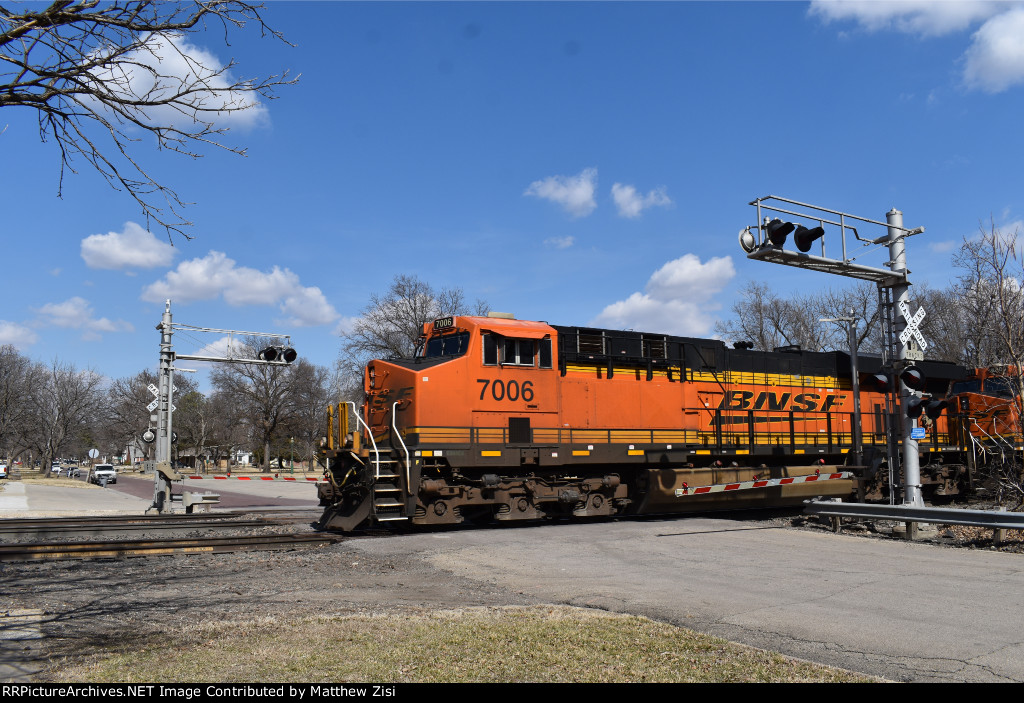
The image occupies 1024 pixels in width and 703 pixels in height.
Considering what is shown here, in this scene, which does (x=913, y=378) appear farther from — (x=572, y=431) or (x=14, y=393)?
(x=14, y=393)

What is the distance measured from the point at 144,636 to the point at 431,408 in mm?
8090

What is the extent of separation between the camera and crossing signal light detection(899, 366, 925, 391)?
42.1 feet

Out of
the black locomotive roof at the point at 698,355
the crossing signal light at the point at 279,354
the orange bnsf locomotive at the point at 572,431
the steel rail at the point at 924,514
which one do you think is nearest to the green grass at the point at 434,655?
the orange bnsf locomotive at the point at 572,431

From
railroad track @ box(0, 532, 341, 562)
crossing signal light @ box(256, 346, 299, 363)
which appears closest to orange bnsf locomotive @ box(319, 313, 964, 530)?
railroad track @ box(0, 532, 341, 562)

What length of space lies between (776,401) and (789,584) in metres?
10.3

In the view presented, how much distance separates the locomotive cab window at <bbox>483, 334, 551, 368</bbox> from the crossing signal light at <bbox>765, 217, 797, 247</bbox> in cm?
498

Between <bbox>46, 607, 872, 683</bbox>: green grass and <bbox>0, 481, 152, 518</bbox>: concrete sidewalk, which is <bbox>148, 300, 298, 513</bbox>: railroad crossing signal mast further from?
<bbox>46, 607, 872, 683</bbox>: green grass

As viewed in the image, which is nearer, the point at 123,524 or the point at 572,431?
the point at 572,431

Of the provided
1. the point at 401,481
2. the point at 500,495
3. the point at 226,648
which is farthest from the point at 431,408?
the point at 226,648

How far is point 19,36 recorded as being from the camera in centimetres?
427

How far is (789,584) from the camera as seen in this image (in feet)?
28.8

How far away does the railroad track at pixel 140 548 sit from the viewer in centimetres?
1091

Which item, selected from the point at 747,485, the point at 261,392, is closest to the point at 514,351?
the point at 747,485

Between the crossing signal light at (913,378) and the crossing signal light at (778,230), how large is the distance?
3477 millimetres
